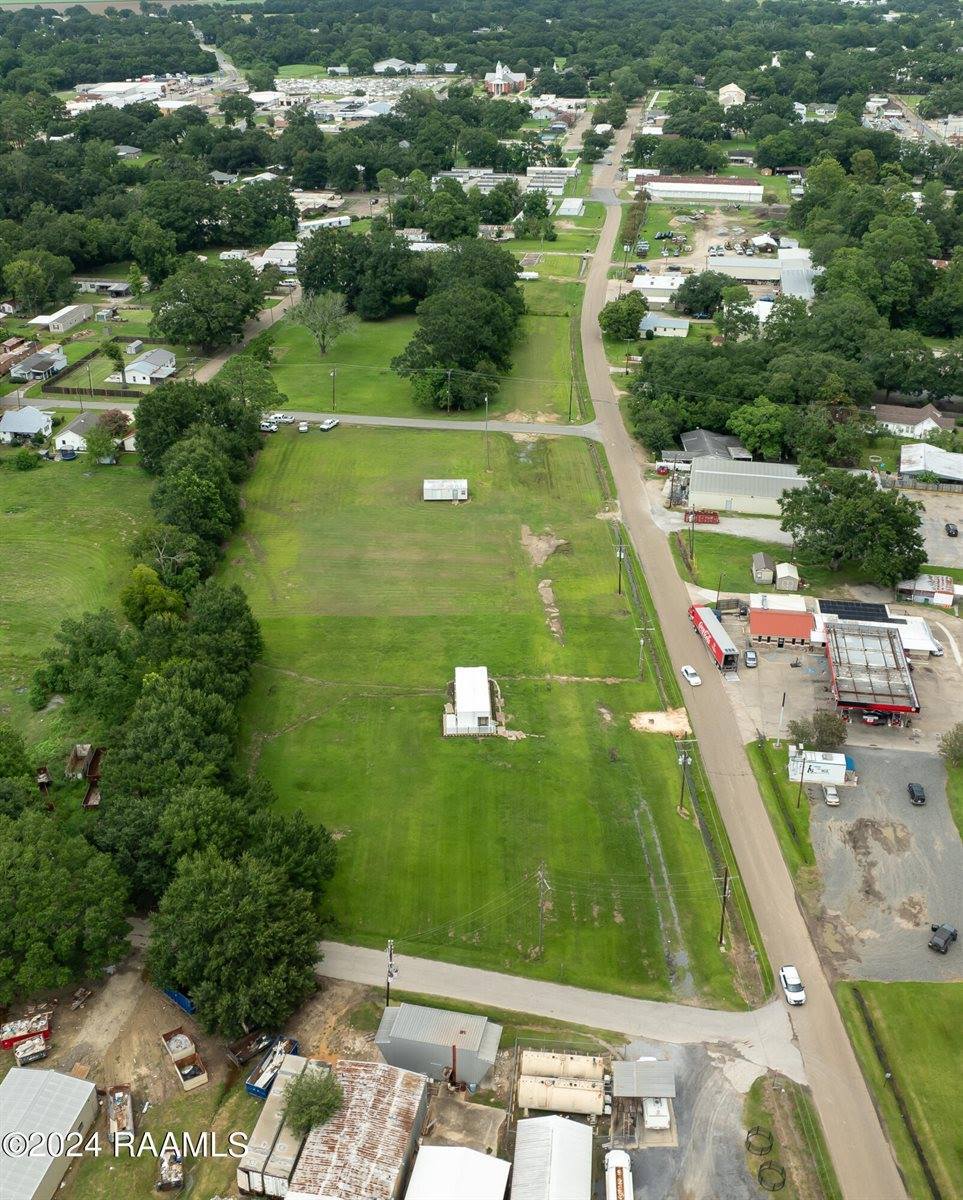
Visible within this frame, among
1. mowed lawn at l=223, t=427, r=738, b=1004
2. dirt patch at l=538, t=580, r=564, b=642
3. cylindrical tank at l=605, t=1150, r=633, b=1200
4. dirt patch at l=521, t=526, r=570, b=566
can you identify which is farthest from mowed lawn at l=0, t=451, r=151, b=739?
cylindrical tank at l=605, t=1150, r=633, b=1200

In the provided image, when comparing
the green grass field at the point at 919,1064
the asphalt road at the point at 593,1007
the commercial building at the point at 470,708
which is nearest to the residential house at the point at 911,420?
the commercial building at the point at 470,708

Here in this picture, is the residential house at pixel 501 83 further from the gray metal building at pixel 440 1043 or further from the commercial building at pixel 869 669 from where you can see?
the gray metal building at pixel 440 1043

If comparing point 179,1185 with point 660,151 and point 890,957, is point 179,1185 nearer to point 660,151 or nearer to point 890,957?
point 890,957

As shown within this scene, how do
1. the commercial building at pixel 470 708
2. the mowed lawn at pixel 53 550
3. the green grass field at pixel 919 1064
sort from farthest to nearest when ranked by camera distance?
the mowed lawn at pixel 53 550 → the commercial building at pixel 470 708 → the green grass field at pixel 919 1064

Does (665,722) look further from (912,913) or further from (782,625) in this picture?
(912,913)

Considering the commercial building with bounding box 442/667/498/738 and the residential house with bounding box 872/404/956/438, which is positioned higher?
the commercial building with bounding box 442/667/498/738

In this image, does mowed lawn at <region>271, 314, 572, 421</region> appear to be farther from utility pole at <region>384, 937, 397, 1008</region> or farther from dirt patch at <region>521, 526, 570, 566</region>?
utility pole at <region>384, 937, 397, 1008</region>
